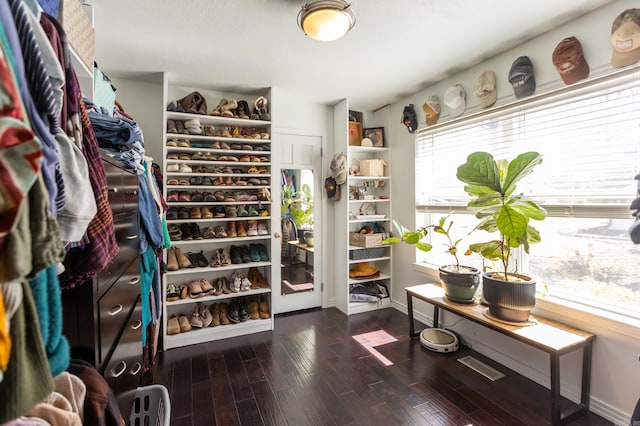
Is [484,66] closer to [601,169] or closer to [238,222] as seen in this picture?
[601,169]

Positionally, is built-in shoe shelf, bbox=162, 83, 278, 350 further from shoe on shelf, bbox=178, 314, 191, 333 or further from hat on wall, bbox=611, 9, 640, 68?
hat on wall, bbox=611, 9, 640, 68

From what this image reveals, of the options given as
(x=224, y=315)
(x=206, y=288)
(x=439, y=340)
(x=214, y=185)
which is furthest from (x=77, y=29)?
(x=439, y=340)

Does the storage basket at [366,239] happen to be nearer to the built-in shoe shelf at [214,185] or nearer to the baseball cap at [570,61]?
the built-in shoe shelf at [214,185]

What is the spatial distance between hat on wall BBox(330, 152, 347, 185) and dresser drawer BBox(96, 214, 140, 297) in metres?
2.17

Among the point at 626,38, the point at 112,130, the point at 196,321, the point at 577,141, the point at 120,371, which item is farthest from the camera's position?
the point at 196,321

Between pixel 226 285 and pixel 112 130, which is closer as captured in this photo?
pixel 112 130

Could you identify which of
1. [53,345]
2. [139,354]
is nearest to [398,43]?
[53,345]

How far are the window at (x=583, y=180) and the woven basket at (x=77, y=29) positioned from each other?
8.64 feet

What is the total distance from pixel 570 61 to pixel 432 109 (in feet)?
3.65

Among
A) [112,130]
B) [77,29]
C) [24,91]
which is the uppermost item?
[77,29]

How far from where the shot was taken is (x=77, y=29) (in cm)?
95

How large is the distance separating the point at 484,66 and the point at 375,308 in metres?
2.73

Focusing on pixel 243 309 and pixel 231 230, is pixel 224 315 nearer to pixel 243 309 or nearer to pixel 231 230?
pixel 243 309

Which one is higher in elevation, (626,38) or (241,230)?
(626,38)
